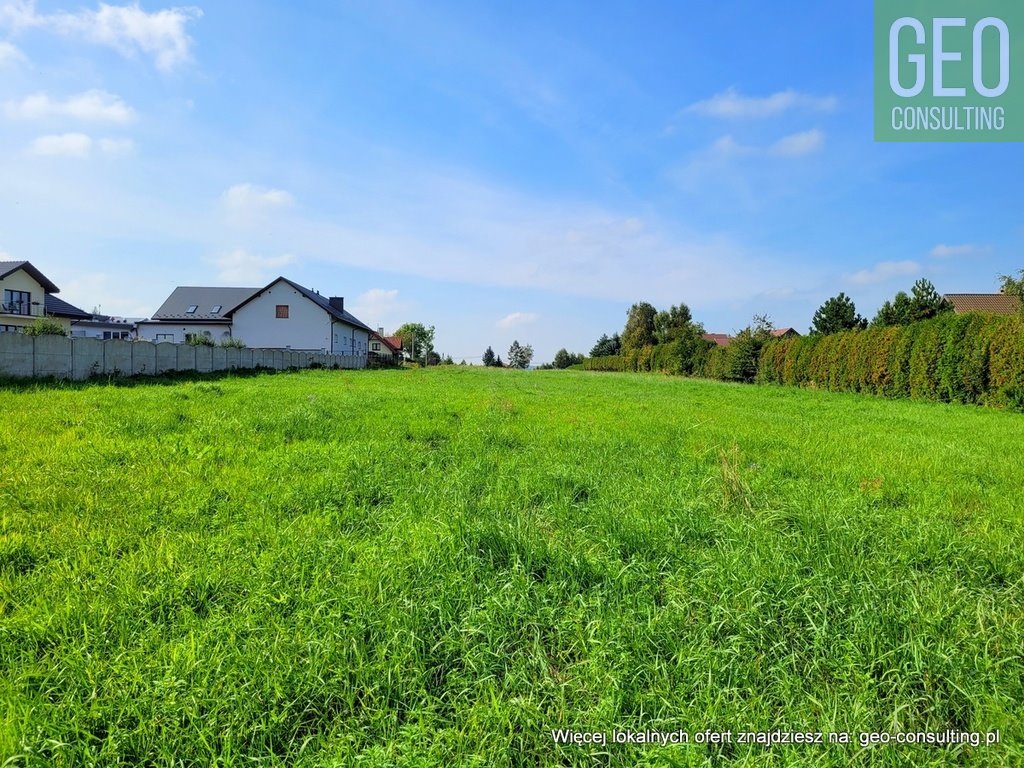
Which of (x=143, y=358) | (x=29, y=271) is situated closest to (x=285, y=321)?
(x=29, y=271)

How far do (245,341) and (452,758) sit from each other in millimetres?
44977

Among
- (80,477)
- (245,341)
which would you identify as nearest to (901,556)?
(80,477)

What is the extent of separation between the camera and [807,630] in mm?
2154

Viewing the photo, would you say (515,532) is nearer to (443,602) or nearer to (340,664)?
(443,602)

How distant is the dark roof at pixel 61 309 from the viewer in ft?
124

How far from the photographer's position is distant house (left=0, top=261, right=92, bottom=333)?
33375 mm

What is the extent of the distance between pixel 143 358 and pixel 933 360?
26.3 metres

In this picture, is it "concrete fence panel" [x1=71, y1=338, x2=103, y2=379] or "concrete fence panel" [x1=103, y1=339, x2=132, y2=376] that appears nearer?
"concrete fence panel" [x1=71, y1=338, x2=103, y2=379]

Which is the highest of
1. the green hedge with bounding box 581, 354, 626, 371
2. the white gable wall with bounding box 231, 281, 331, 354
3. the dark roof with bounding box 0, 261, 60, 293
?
the dark roof with bounding box 0, 261, 60, 293

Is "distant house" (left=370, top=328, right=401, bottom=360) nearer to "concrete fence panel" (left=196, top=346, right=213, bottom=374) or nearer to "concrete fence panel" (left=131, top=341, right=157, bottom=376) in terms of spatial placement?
"concrete fence panel" (left=196, top=346, right=213, bottom=374)

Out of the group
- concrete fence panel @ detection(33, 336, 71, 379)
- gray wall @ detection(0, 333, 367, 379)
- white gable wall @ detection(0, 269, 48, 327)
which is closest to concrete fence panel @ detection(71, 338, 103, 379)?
gray wall @ detection(0, 333, 367, 379)

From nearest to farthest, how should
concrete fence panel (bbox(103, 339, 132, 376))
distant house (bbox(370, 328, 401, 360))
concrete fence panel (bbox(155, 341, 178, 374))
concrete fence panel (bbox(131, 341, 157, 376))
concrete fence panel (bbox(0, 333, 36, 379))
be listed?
concrete fence panel (bbox(0, 333, 36, 379))
concrete fence panel (bbox(103, 339, 132, 376))
concrete fence panel (bbox(131, 341, 157, 376))
concrete fence panel (bbox(155, 341, 178, 374))
distant house (bbox(370, 328, 401, 360))

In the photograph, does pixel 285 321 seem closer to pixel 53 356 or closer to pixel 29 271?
pixel 29 271

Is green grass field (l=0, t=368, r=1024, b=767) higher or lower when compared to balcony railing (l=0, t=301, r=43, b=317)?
lower
